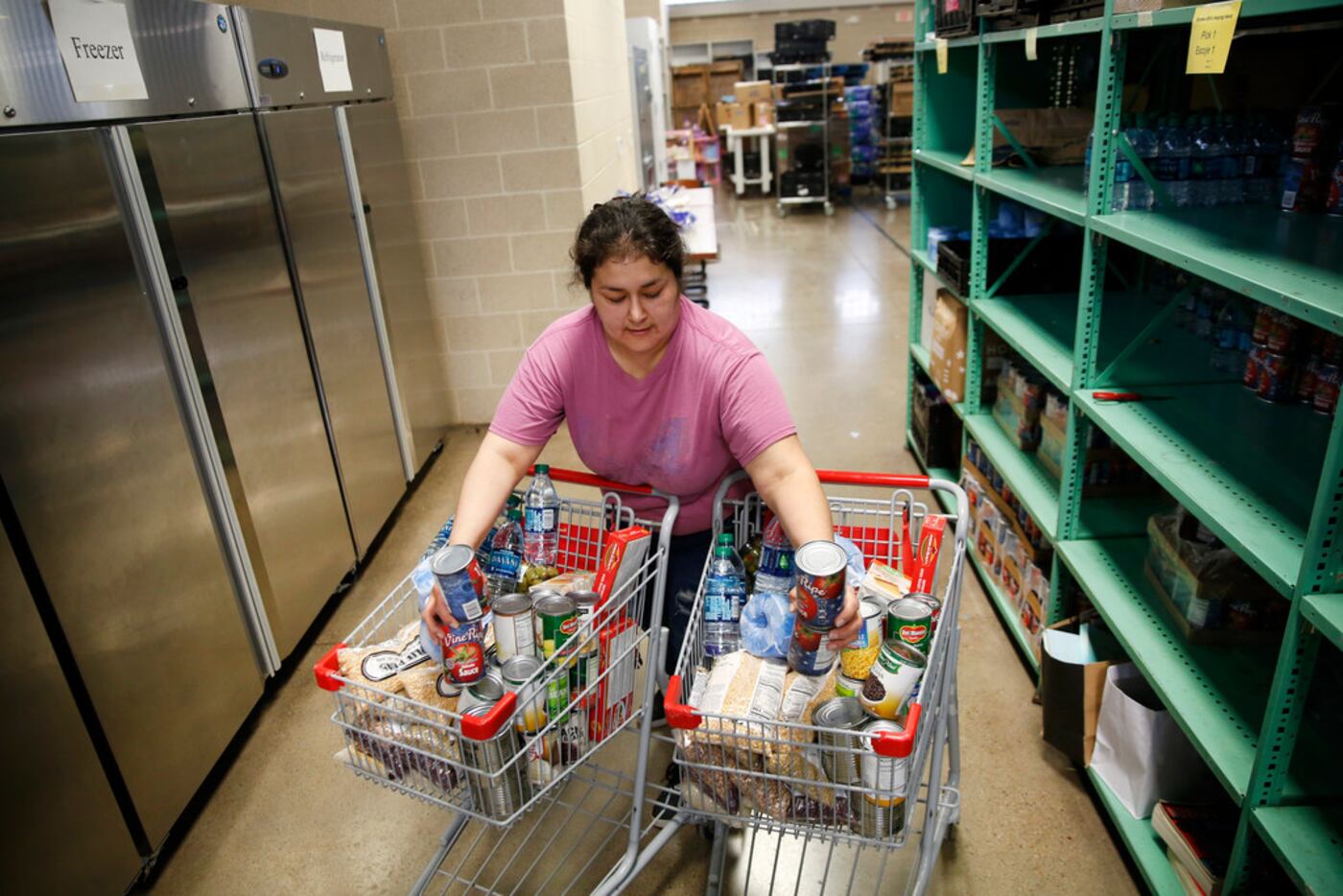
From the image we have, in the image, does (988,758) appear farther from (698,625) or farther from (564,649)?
(564,649)

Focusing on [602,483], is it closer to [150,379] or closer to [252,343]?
[150,379]

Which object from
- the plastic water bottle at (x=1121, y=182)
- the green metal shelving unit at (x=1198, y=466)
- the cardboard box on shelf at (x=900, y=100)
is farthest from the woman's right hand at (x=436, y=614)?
the cardboard box on shelf at (x=900, y=100)

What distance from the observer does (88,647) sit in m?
1.95

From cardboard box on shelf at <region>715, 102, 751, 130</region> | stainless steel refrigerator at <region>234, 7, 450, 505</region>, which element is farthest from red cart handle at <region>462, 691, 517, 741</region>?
cardboard box on shelf at <region>715, 102, 751, 130</region>

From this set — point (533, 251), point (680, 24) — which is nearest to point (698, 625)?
point (533, 251)

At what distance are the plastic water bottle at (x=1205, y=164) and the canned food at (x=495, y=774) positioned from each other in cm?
209

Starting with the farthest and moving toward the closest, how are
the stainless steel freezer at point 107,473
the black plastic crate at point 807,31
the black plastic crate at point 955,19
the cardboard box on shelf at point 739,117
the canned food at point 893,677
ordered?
the cardboard box on shelf at point 739,117
the black plastic crate at point 807,31
the black plastic crate at point 955,19
the stainless steel freezer at point 107,473
the canned food at point 893,677

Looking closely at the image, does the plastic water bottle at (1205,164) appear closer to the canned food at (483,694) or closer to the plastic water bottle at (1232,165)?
the plastic water bottle at (1232,165)

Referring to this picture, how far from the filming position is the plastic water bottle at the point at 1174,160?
2201 mm

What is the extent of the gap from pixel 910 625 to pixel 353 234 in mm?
3061

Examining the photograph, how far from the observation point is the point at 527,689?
A: 1.40 meters

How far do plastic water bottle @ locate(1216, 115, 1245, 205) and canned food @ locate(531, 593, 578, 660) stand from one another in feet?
6.45

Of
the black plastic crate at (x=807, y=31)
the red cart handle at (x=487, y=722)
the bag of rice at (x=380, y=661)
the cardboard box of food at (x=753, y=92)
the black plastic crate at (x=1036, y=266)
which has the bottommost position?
the bag of rice at (x=380, y=661)

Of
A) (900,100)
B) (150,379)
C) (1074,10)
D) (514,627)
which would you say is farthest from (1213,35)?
(900,100)
